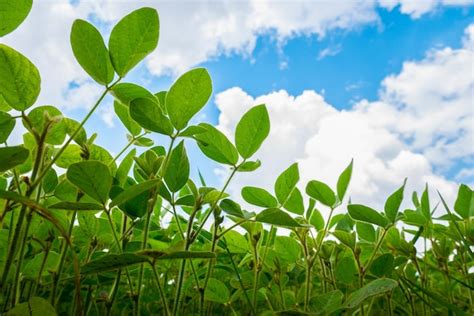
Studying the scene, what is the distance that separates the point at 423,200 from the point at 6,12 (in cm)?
71

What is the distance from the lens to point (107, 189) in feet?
1.70

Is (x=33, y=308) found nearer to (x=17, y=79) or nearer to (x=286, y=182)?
(x=17, y=79)

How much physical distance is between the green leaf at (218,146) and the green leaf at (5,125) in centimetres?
23

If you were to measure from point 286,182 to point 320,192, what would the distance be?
0.32ft

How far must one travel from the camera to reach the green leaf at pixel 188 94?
54cm

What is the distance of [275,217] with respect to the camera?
0.57m

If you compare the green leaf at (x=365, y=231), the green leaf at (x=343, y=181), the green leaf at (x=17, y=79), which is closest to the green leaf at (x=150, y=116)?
the green leaf at (x=17, y=79)

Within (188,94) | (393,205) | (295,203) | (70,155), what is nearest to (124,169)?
(70,155)

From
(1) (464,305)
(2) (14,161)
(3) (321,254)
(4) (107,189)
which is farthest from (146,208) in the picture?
(1) (464,305)

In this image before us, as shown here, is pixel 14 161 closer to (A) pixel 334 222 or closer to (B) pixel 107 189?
(B) pixel 107 189

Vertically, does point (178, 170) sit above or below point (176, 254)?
above

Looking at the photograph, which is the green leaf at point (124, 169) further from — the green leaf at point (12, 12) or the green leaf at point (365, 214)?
the green leaf at point (365, 214)

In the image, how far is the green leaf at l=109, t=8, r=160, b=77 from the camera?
52 centimetres

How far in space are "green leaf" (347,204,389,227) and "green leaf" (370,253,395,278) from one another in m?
0.05
